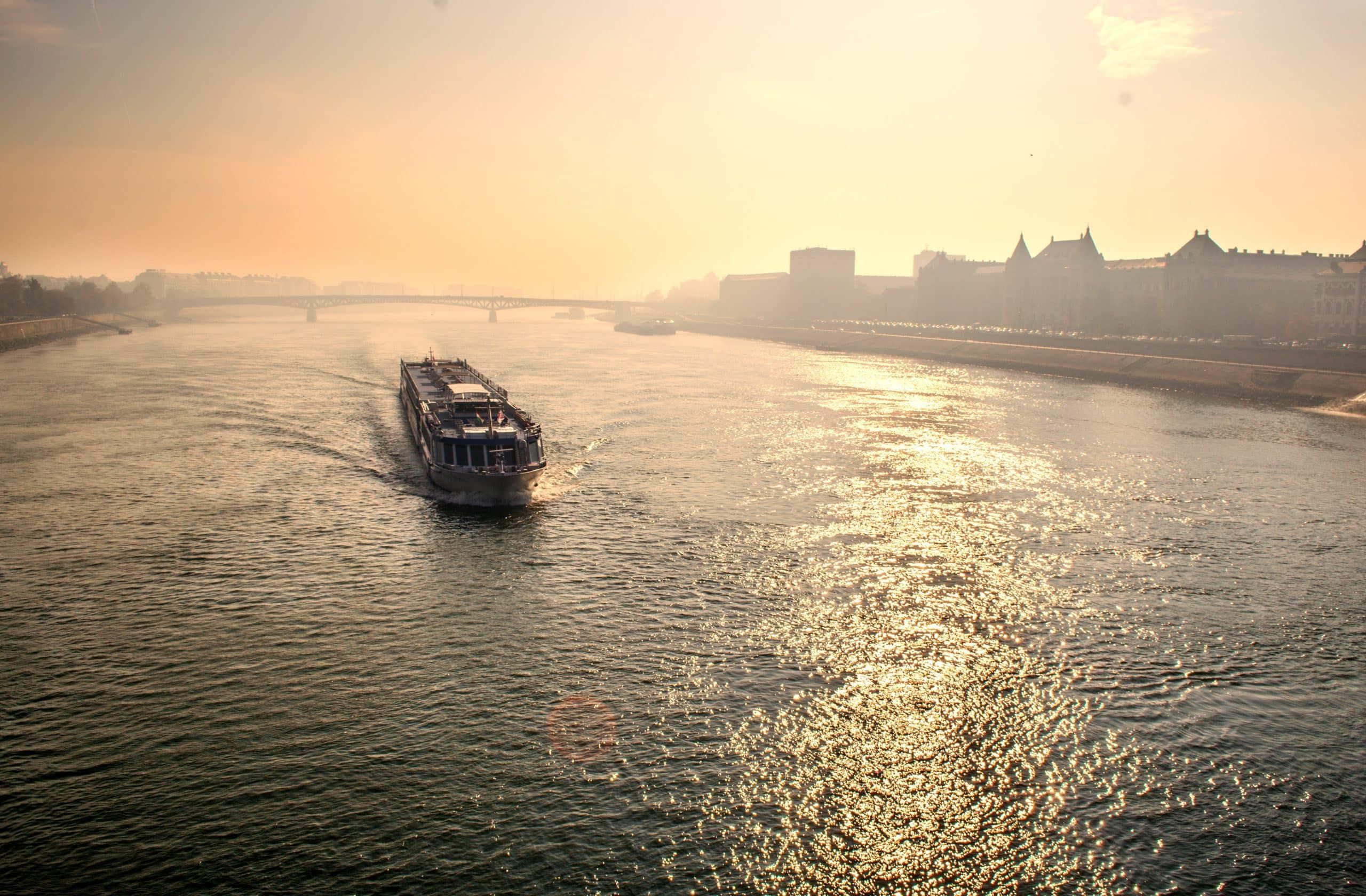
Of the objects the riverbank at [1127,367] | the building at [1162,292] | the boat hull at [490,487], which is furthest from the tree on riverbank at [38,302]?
the building at [1162,292]

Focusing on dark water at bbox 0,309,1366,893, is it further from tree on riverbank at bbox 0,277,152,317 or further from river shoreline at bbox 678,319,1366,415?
tree on riverbank at bbox 0,277,152,317

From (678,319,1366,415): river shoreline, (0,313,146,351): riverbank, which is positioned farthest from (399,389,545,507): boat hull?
(0,313,146,351): riverbank

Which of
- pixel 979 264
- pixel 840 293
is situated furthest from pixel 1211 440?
pixel 840 293

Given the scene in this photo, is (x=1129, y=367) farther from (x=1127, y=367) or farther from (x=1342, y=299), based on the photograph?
(x=1342, y=299)

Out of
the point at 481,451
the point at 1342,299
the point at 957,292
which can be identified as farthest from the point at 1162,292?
the point at 481,451

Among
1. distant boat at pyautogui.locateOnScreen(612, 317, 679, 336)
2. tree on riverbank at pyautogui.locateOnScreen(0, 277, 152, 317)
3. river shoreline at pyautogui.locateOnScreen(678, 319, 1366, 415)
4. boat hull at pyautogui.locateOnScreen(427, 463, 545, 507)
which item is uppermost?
tree on riverbank at pyautogui.locateOnScreen(0, 277, 152, 317)
